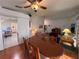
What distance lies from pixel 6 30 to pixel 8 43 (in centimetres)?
80

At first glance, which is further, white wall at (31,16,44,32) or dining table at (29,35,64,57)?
white wall at (31,16,44,32)

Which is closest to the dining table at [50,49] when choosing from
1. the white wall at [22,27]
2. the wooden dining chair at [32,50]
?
the wooden dining chair at [32,50]

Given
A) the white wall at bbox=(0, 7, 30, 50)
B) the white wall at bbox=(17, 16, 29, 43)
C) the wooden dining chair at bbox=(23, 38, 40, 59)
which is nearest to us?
the wooden dining chair at bbox=(23, 38, 40, 59)

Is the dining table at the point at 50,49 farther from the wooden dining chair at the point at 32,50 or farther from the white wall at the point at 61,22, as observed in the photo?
the white wall at the point at 61,22

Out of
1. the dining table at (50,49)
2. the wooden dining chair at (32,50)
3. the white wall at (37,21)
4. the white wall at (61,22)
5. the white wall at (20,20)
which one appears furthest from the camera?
the white wall at (61,22)

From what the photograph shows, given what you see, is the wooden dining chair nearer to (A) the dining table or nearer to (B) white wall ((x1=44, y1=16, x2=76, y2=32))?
(A) the dining table

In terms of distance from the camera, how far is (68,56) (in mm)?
3559

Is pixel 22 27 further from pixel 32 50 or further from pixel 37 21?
pixel 32 50

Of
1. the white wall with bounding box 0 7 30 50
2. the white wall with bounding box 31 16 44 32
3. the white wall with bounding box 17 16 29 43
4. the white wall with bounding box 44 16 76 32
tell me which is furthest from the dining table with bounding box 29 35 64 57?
the white wall with bounding box 44 16 76 32

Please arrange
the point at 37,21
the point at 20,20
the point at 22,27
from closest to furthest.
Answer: the point at 20,20
the point at 22,27
the point at 37,21

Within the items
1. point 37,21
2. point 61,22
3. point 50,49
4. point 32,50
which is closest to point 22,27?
point 37,21

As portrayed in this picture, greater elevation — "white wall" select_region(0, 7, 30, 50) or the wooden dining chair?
"white wall" select_region(0, 7, 30, 50)

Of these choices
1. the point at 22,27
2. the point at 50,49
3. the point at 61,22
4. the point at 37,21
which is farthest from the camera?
the point at 61,22

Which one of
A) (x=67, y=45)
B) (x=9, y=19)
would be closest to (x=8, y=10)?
(x=9, y=19)
